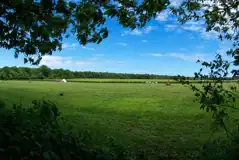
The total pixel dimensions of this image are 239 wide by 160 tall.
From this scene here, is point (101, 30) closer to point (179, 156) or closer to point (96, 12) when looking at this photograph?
point (96, 12)

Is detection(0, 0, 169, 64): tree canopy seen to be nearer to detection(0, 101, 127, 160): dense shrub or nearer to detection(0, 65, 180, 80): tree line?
detection(0, 101, 127, 160): dense shrub

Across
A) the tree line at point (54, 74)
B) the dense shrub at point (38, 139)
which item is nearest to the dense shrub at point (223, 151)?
the dense shrub at point (38, 139)

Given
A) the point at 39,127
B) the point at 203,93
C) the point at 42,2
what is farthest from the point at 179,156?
the point at 42,2

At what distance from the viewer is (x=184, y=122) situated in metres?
13.3

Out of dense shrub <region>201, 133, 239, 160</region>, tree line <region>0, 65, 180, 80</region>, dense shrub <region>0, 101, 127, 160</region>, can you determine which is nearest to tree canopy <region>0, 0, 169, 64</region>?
dense shrub <region>0, 101, 127, 160</region>

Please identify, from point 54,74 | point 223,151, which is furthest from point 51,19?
point 54,74

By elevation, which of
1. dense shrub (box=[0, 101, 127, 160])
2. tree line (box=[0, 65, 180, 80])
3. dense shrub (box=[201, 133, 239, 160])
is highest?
tree line (box=[0, 65, 180, 80])

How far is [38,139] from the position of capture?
4.14m

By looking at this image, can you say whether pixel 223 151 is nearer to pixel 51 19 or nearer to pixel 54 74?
pixel 51 19

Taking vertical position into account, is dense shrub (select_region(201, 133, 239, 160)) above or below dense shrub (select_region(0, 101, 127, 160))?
below

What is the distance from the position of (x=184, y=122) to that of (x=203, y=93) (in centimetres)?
895

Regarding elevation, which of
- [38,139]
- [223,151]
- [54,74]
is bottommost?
[223,151]

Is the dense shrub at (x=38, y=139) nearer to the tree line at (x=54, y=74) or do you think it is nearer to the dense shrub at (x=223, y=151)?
the dense shrub at (x=223, y=151)

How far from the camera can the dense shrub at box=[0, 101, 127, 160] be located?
380 cm
